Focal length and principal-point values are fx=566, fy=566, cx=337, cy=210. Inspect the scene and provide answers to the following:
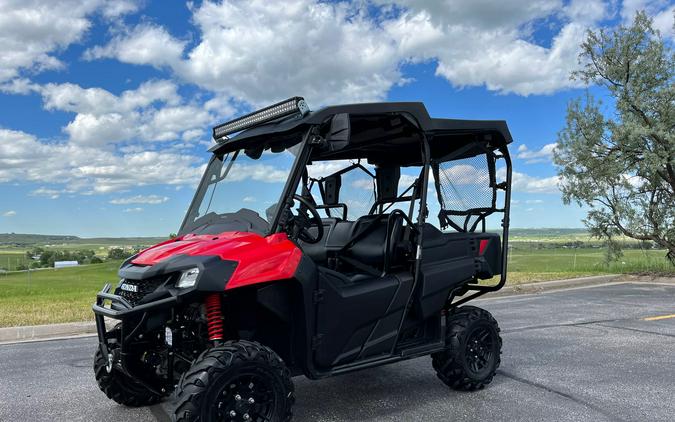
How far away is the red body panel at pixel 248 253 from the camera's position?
145 inches

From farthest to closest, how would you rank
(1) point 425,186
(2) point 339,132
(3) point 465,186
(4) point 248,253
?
1. (3) point 465,186
2. (1) point 425,186
3. (2) point 339,132
4. (4) point 248,253

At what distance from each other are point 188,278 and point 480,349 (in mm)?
2995

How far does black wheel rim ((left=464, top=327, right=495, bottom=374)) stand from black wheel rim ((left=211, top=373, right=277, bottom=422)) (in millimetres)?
2209

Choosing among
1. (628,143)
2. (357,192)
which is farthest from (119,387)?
(628,143)

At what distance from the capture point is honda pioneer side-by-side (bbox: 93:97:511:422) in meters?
3.66

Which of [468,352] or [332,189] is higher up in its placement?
[332,189]

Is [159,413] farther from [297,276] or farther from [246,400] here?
[297,276]

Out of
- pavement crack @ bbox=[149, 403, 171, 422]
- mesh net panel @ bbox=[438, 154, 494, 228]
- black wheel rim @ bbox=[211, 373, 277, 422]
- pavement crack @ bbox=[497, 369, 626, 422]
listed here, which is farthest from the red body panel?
pavement crack @ bbox=[497, 369, 626, 422]

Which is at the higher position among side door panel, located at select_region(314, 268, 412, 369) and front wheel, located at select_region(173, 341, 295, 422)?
side door panel, located at select_region(314, 268, 412, 369)

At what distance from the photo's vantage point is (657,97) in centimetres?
1566

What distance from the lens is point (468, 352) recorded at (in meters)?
5.21

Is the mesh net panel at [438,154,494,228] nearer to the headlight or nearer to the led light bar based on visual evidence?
the led light bar

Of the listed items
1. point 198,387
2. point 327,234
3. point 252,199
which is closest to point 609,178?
point 327,234

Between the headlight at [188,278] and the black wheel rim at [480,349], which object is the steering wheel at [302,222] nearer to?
the headlight at [188,278]
